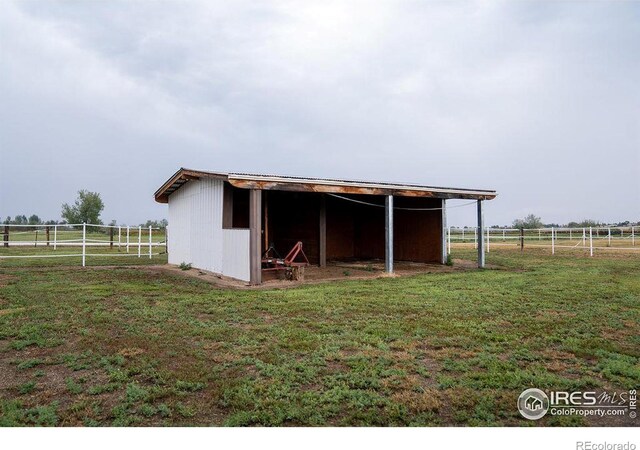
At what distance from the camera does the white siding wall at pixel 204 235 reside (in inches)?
416

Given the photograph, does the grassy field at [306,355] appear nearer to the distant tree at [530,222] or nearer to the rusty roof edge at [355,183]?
the rusty roof edge at [355,183]

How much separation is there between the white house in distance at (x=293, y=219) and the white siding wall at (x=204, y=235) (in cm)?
2

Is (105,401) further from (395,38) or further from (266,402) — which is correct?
(395,38)

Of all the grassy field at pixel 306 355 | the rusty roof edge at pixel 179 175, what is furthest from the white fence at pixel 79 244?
the grassy field at pixel 306 355

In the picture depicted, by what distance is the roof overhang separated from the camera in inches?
383


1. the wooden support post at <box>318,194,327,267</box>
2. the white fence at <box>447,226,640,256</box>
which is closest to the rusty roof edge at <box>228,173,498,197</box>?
the wooden support post at <box>318,194,327,267</box>

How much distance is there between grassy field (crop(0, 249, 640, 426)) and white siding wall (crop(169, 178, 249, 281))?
2450 mm

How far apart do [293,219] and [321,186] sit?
5.34 metres

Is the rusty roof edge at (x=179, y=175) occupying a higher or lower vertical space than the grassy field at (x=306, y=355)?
higher

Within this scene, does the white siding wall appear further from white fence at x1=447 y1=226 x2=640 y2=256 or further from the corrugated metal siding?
white fence at x1=447 y1=226 x2=640 y2=256

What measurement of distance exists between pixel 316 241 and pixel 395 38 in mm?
7392

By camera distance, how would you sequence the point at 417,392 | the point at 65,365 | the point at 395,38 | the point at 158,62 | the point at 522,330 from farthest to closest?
1. the point at 158,62
2. the point at 395,38
3. the point at 522,330
4. the point at 65,365
5. the point at 417,392

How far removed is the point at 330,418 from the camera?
299 cm

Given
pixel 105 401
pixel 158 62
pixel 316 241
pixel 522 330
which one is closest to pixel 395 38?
pixel 316 241
